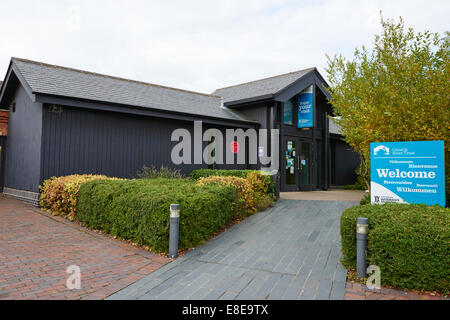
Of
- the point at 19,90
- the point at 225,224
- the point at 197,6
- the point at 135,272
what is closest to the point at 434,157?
the point at 225,224

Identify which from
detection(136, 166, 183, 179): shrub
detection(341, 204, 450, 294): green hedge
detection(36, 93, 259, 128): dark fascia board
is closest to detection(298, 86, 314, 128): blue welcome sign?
detection(36, 93, 259, 128): dark fascia board

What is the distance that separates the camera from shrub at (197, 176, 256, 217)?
703 centimetres

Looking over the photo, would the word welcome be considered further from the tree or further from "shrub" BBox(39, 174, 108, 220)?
"shrub" BBox(39, 174, 108, 220)

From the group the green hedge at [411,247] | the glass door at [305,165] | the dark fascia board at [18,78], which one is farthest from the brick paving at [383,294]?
the glass door at [305,165]

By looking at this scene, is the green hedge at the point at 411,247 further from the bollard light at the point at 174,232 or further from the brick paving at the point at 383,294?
the bollard light at the point at 174,232

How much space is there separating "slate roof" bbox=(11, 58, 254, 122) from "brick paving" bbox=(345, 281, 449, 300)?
8.87m

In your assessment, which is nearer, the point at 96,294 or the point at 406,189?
the point at 96,294

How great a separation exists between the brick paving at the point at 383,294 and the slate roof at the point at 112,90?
29.1ft

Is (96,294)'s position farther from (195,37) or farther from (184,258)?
(195,37)

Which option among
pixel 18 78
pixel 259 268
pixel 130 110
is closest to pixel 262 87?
pixel 130 110

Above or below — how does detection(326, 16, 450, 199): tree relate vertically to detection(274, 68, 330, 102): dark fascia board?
below

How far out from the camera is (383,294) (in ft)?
11.0
